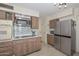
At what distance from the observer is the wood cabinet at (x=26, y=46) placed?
11.9 feet

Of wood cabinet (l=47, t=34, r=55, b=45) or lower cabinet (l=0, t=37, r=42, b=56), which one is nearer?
lower cabinet (l=0, t=37, r=42, b=56)

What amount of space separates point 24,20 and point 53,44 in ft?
4.26

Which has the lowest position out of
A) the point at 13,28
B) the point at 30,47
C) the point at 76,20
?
the point at 30,47

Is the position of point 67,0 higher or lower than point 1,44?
higher

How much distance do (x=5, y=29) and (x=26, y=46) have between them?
3.41 feet

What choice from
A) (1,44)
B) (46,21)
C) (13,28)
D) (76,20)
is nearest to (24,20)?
(13,28)

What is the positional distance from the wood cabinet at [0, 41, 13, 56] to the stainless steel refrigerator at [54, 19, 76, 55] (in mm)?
1619

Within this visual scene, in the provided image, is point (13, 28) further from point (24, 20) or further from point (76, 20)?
point (76, 20)

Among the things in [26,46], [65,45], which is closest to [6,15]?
[26,46]

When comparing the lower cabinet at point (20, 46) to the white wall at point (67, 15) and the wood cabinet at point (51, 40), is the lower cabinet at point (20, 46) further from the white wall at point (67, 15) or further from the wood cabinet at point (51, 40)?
the white wall at point (67, 15)


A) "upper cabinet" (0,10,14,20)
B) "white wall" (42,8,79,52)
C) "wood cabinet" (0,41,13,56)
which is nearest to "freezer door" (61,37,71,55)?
"white wall" (42,8,79,52)

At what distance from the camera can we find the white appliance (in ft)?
10.6

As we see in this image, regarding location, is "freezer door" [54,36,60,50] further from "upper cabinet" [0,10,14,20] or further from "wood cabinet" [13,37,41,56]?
"upper cabinet" [0,10,14,20]

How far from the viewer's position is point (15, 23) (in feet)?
12.2
